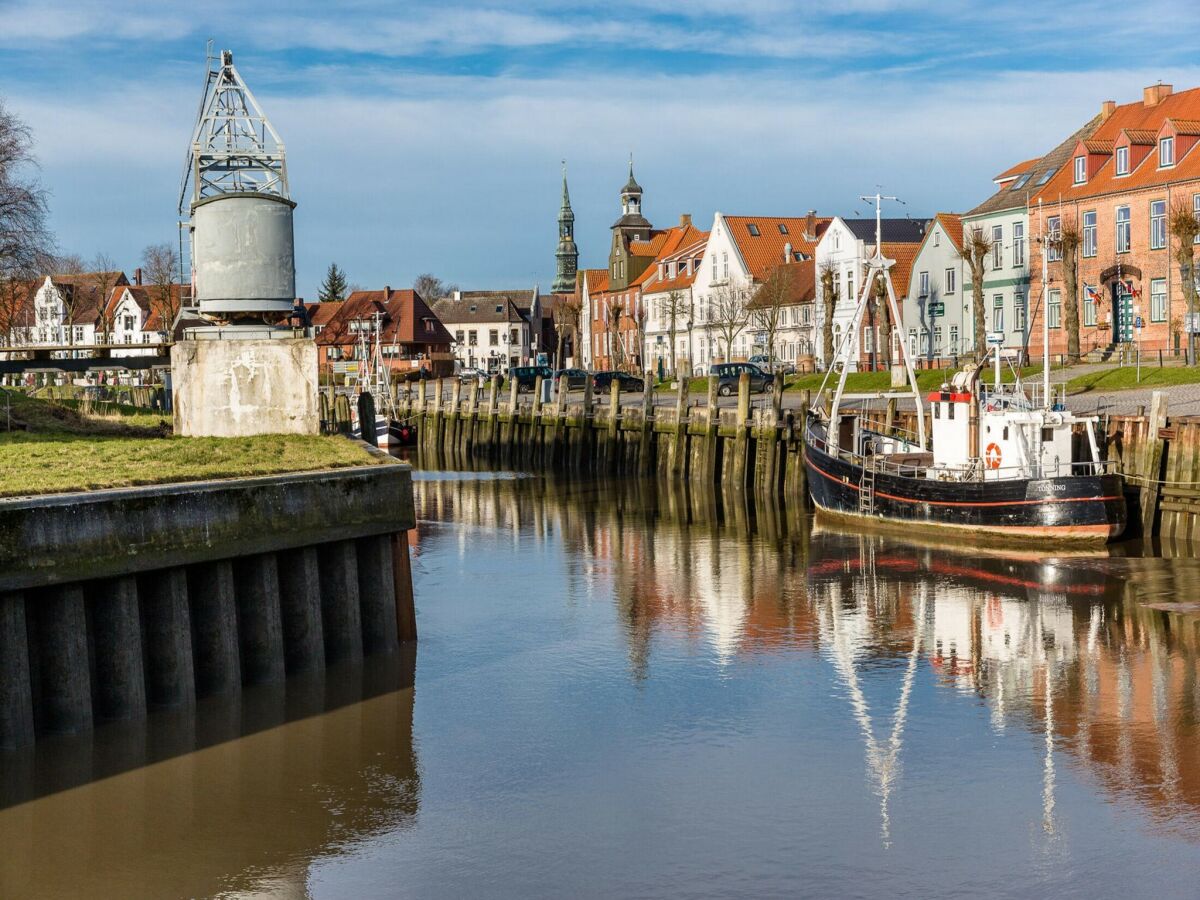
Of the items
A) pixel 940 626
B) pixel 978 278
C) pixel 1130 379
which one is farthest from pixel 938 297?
pixel 940 626

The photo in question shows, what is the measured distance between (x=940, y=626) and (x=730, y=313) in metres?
65.4

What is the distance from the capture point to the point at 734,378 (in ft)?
221

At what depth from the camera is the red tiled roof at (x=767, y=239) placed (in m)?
96.1

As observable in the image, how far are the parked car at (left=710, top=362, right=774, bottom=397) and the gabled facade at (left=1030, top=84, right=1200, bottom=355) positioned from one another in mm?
11900

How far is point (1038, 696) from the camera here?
19.1 metres

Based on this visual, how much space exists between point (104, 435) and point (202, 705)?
37.5ft

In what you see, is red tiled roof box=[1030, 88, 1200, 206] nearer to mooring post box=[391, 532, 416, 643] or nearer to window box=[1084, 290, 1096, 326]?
window box=[1084, 290, 1096, 326]

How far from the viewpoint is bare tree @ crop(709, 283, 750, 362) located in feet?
293

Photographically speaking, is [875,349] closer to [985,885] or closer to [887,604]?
[887,604]

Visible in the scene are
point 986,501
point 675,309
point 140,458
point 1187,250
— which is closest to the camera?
point 140,458

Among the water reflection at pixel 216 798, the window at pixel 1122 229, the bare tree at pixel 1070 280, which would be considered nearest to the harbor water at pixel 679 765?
the water reflection at pixel 216 798

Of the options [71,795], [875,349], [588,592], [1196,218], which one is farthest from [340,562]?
[875,349]

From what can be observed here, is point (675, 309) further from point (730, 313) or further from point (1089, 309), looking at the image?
point (1089, 309)

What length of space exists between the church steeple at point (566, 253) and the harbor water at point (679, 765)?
443 feet
